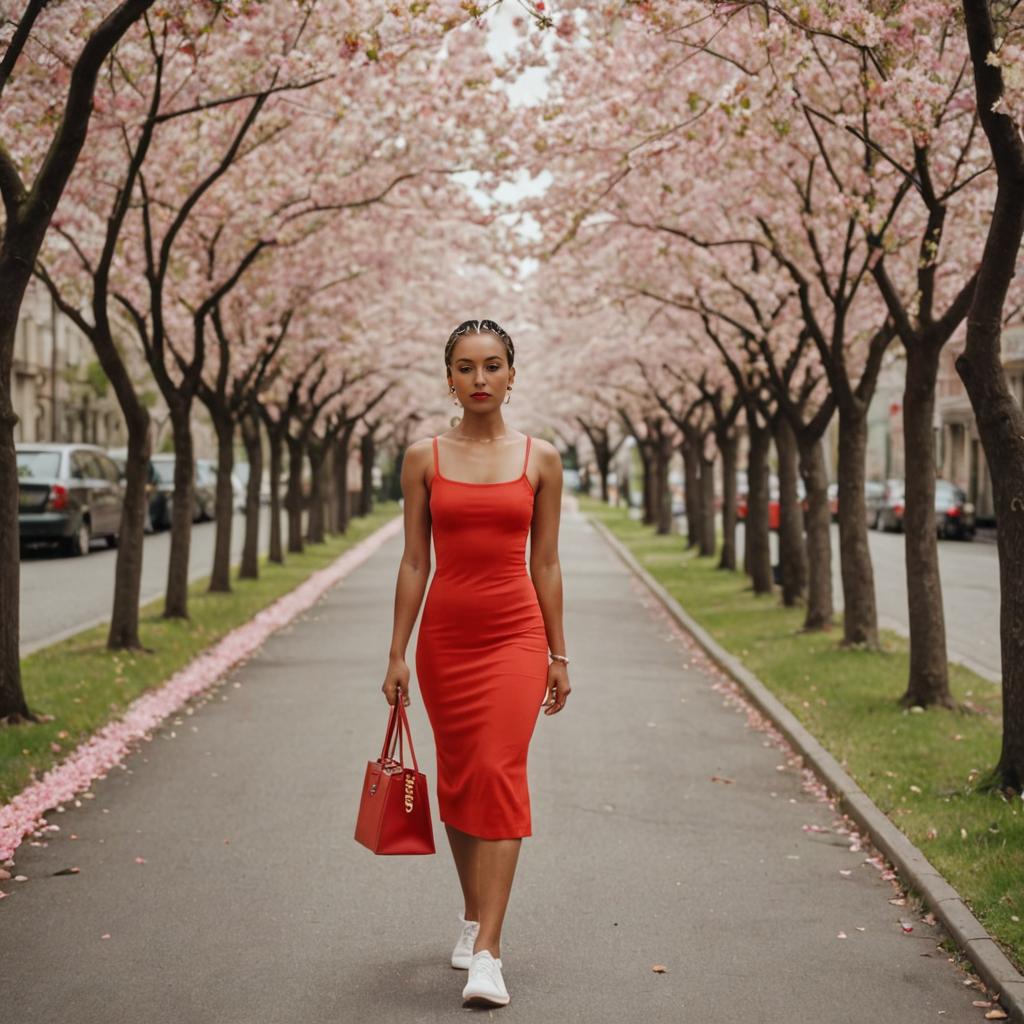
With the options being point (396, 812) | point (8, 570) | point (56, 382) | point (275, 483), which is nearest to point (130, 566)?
point (8, 570)

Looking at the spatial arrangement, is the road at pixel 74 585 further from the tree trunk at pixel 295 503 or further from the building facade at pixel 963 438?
the building facade at pixel 963 438

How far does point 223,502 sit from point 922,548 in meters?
11.4

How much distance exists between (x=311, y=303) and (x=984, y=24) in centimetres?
1500

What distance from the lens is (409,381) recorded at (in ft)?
153

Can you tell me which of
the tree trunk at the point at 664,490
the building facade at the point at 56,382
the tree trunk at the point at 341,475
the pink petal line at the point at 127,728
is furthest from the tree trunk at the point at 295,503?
the building facade at the point at 56,382

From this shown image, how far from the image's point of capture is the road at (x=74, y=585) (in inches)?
632

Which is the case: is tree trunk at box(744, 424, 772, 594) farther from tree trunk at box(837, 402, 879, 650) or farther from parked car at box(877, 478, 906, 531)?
parked car at box(877, 478, 906, 531)

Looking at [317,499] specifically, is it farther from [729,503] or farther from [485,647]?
[485,647]

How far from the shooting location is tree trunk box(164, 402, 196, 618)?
16.1 m

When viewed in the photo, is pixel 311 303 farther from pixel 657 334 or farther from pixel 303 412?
pixel 303 412

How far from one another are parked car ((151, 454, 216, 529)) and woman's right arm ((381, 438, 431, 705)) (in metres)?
27.9

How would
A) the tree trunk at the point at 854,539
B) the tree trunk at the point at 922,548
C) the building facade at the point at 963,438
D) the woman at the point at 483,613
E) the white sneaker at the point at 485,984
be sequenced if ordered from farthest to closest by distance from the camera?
the building facade at the point at 963,438, the tree trunk at the point at 854,539, the tree trunk at the point at 922,548, the woman at the point at 483,613, the white sneaker at the point at 485,984

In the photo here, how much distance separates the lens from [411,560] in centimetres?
498

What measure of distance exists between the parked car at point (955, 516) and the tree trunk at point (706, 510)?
1121 cm
